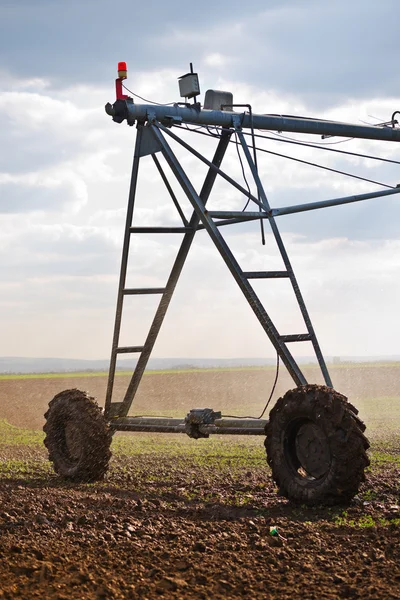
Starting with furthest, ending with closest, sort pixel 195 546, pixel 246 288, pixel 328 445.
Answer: pixel 246 288 → pixel 328 445 → pixel 195 546

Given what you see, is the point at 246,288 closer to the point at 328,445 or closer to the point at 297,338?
the point at 297,338

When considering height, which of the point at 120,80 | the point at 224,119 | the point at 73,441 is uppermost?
the point at 120,80

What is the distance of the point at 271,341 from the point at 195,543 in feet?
12.9

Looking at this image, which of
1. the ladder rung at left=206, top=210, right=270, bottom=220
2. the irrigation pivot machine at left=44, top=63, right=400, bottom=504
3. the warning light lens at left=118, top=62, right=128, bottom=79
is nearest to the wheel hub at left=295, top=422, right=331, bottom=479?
the irrigation pivot machine at left=44, top=63, right=400, bottom=504

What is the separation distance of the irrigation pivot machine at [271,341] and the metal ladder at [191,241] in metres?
0.01

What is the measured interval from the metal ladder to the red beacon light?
53cm

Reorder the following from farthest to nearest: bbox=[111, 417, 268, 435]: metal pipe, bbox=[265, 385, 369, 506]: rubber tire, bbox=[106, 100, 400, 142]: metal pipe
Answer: bbox=[106, 100, 400, 142]: metal pipe
bbox=[111, 417, 268, 435]: metal pipe
bbox=[265, 385, 369, 506]: rubber tire

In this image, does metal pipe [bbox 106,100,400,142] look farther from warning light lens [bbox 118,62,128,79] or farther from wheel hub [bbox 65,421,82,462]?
wheel hub [bbox 65,421,82,462]

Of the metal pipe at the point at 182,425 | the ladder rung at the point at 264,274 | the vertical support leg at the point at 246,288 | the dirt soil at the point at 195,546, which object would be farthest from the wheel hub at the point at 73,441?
the ladder rung at the point at 264,274

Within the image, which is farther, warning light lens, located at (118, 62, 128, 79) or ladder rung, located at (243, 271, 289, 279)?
warning light lens, located at (118, 62, 128, 79)

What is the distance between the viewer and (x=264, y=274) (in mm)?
11008

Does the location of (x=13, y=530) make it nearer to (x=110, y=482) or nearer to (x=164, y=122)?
(x=110, y=482)

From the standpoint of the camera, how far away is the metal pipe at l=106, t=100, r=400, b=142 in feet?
39.6

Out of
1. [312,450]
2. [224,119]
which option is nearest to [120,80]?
[224,119]
